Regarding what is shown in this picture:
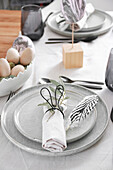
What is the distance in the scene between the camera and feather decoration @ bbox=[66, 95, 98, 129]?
0.67 metres

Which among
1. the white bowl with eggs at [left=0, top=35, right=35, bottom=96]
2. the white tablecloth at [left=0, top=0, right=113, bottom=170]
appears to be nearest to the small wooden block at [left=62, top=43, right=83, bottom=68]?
the white tablecloth at [left=0, top=0, right=113, bottom=170]

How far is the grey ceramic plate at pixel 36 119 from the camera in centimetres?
65

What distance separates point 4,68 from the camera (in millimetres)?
827

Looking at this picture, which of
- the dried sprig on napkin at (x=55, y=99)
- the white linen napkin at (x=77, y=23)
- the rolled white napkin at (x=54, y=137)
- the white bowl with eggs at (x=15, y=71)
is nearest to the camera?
the rolled white napkin at (x=54, y=137)

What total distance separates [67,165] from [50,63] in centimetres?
53

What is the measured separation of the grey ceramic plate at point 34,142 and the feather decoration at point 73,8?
1.01 feet

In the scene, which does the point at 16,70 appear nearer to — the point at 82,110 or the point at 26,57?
the point at 26,57

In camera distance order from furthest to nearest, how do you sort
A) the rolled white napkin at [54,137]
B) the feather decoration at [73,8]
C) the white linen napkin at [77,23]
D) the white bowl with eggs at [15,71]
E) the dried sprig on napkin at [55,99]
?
the white linen napkin at [77,23] → the feather decoration at [73,8] → the white bowl with eggs at [15,71] → the dried sprig on napkin at [55,99] → the rolled white napkin at [54,137]

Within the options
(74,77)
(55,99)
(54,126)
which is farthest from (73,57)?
(54,126)

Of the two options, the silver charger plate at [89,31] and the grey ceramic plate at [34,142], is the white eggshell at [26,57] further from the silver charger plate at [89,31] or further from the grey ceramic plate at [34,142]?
the silver charger plate at [89,31]

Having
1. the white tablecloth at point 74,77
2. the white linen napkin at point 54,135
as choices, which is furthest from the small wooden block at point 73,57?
the white linen napkin at point 54,135

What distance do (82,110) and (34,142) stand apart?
0.53 ft

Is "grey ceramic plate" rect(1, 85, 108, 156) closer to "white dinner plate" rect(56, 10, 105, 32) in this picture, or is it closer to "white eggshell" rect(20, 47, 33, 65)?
"white eggshell" rect(20, 47, 33, 65)

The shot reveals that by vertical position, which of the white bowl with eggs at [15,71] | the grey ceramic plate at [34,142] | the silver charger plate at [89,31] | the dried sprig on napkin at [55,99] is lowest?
the grey ceramic plate at [34,142]
